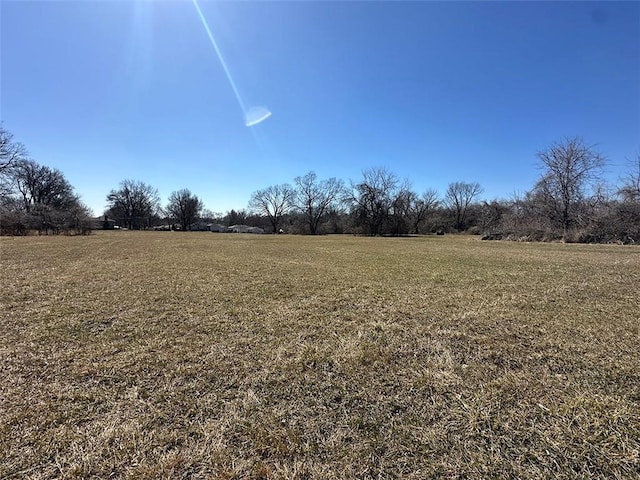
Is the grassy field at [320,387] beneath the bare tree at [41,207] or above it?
beneath

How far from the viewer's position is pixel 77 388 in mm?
2656

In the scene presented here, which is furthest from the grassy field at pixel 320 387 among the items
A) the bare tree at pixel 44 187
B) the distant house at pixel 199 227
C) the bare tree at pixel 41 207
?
the distant house at pixel 199 227

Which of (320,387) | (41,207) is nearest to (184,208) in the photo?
(41,207)

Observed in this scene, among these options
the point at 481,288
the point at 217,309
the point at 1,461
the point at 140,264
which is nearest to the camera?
the point at 1,461

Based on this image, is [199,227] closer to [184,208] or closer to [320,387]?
[184,208]

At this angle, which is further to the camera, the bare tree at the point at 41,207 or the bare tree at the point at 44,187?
the bare tree at the point at 44,187

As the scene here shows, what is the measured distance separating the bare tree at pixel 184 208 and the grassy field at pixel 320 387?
268 feet

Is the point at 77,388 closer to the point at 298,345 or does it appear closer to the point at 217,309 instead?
the point at 298,345

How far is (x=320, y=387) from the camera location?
2.69m

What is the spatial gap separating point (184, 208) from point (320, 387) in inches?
3413

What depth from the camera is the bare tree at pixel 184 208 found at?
3172 inches

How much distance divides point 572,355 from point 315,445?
10.2 ft

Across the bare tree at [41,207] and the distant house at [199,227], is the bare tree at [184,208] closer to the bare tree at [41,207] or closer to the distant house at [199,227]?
the distant house at [199,227]

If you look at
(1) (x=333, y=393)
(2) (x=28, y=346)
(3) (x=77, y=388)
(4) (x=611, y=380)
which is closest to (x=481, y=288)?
(4) (x=611, y=380)
